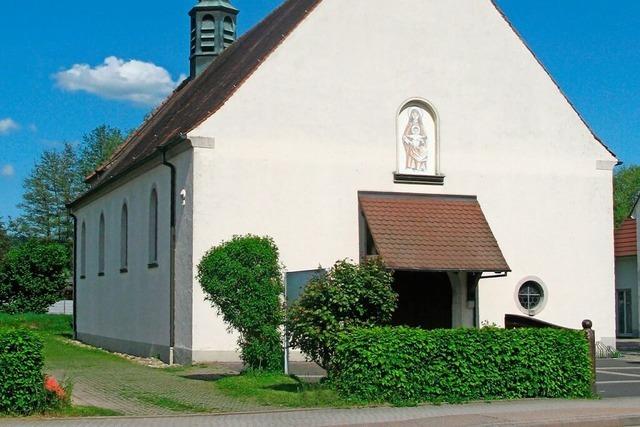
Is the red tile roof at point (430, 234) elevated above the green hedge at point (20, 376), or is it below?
above

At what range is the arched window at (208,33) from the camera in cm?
3625

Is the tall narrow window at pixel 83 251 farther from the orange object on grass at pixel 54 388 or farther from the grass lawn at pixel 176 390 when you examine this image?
the orange object on grass at pixel 54 388

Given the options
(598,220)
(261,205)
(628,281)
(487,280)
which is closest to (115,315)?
(261,205)

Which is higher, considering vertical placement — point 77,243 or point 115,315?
point 77,243

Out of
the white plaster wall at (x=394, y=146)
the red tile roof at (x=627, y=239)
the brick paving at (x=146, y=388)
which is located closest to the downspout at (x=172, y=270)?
the brick paving at (x=146, y=388)

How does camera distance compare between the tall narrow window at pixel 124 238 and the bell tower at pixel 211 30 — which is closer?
the tall narrow window at pixel 124 238

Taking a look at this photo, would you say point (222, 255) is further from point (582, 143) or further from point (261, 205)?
point (582, 143)

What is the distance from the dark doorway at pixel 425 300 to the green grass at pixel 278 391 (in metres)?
7.39

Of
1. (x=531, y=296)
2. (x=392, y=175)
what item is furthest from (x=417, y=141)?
(x=531, y=296)

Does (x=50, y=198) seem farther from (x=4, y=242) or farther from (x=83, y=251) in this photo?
(x=83, y=251)

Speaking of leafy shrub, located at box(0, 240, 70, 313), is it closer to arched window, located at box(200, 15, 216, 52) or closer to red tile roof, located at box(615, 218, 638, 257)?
arched window, located at box(200, 15, 216, 52)

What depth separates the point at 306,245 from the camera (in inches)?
955

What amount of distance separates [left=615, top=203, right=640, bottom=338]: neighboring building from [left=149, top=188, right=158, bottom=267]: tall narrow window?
25.3 m

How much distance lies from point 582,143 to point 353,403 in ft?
48.5
